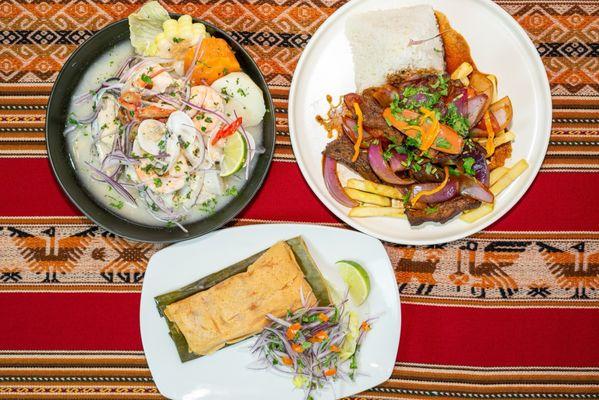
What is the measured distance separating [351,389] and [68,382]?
124cm

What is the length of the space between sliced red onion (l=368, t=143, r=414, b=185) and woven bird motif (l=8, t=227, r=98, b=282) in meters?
1.24

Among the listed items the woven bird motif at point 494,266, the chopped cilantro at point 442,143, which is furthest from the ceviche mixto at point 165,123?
the woven bird motif at point 494,266

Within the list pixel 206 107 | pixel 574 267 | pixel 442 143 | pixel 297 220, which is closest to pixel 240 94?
pixel 206 107

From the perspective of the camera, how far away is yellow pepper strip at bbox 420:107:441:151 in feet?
6.74

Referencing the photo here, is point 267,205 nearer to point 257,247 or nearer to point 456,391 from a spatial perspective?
point 257,247

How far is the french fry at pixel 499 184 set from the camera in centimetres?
224

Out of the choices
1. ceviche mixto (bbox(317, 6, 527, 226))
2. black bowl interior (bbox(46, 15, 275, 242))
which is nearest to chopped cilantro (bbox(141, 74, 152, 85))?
black bowl interior (bbox(46, 15, 275, 242))

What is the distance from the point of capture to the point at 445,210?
7.16 ft

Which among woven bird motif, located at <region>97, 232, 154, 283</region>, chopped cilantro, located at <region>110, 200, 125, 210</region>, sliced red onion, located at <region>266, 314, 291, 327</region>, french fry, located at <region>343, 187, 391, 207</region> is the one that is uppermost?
french fry, located at <region>343, 187, 391, 207</region>

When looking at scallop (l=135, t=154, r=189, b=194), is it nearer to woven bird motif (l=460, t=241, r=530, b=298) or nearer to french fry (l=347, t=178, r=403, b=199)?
french fry (l=347, t=178, r=403, b=199)

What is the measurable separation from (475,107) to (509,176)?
0.34m

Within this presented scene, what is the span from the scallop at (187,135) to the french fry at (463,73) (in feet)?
3.49

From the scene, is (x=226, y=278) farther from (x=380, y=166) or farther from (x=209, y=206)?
(x=380, y=166)

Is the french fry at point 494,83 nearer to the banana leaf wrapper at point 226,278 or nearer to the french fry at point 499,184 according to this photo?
the french fry at point 499,184
